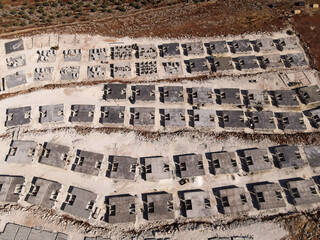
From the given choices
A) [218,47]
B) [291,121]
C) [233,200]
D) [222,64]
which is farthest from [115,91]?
[291,121]

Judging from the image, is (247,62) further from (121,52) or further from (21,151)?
(21,151)

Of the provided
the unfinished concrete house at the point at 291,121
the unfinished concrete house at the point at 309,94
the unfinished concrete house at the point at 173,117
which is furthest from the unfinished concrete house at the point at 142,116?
the unfinished concrete house at the point at 309,94

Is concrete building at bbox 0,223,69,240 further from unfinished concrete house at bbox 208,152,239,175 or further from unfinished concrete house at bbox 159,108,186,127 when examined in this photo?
unfinished concrete house at bbox 208,152,239,175

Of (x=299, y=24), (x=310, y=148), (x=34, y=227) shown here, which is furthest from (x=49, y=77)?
(x=299, y=24)

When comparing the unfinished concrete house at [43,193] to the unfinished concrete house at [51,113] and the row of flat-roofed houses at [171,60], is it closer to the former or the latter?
the unfinished concrete house at [51,113]

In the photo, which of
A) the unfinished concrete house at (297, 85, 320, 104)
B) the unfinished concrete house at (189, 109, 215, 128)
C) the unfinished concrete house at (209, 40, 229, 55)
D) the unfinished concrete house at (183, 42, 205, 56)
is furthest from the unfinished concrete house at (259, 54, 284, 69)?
the unfinished concrete house at (189, 109, 215, 128)

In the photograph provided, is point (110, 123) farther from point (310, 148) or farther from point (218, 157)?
point (310, 148)
